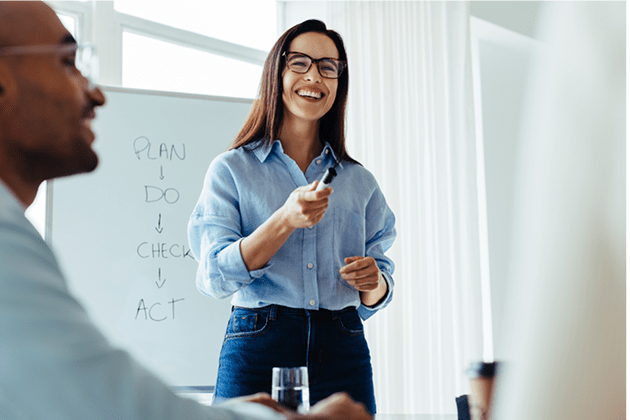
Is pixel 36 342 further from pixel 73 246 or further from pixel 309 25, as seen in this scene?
pixel 73 246

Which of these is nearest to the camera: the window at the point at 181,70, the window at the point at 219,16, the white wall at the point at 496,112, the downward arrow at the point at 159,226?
the downward arrow at the point at 159,226

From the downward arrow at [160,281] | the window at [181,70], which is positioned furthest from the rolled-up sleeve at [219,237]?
the window at [181,70]

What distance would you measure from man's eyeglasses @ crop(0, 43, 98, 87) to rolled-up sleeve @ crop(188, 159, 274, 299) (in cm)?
63

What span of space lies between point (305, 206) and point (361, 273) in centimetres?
21

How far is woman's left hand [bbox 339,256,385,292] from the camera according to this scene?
127 cm

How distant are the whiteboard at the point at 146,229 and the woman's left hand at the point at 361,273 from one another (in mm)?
1194

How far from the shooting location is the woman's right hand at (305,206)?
3.91ft

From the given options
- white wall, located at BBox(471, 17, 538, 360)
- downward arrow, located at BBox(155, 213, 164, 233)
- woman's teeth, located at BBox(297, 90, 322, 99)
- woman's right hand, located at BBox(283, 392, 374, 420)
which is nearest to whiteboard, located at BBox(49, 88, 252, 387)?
downward arrow, located at BBox(155, 213, 164, 233)

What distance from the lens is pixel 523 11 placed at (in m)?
2.99

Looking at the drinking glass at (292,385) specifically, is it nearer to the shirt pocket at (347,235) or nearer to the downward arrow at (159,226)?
the shirt pocket at (347,235)

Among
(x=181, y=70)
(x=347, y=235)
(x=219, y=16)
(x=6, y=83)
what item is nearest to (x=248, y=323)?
(x=347, y=235)

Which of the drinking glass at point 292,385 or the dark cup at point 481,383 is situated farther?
the drinking glass at point 292,385

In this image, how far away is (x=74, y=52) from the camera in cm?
53

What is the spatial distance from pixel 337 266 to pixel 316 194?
25 cm
